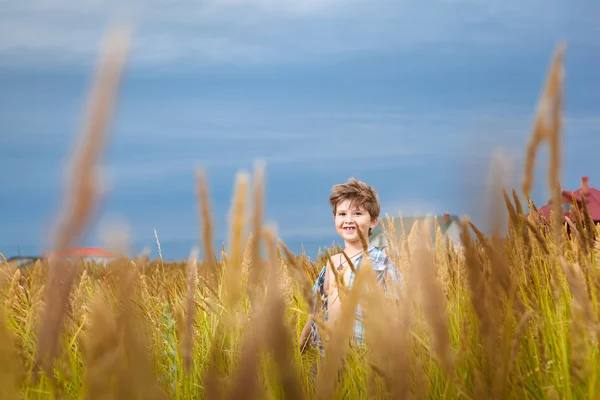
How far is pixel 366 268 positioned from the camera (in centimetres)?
70

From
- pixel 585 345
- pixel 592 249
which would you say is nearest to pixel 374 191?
pixel 592 249

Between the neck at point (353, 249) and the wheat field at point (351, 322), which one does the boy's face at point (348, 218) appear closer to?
the neck at point (353, 249)

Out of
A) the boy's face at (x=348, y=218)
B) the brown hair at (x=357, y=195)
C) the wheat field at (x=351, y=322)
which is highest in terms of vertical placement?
the brown hair at (x=357, y=195)

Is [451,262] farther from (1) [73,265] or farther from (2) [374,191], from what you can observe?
(1) [73,265]

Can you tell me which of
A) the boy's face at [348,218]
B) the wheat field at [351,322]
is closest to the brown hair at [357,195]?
the boy's face at [348,218]

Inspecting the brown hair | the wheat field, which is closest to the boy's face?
the brown hair

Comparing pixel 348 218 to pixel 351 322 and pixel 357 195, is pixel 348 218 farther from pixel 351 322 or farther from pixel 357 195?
pixel 351 322

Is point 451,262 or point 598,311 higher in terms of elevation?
point 451,262

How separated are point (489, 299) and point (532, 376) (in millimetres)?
733

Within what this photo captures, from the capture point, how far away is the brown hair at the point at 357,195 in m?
4.39

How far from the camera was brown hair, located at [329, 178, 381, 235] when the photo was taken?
4.39 meters

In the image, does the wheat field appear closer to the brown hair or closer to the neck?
the neck

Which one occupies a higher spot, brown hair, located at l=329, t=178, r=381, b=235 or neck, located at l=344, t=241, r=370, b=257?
brown hair, located at l=329, t=178, r=381, b=235

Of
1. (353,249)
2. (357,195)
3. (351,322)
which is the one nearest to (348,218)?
Answer: (357,195)
